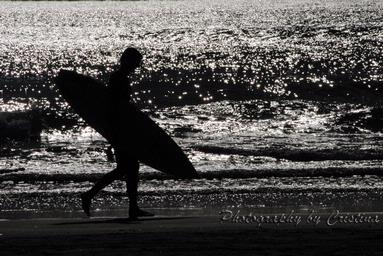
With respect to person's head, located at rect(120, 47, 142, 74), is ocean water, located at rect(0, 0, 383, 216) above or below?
below

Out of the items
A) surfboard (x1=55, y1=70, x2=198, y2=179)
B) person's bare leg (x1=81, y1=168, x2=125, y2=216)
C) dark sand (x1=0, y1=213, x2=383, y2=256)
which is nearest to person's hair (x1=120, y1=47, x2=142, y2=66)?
surfboard (x1=55, y1=70, x2=198, y2=179)

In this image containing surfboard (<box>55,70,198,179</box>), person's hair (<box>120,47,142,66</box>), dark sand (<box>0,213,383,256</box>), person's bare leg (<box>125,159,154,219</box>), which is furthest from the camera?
surfboard (<box>55,70,198,179</box>)

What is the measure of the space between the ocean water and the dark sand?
2.13 metres

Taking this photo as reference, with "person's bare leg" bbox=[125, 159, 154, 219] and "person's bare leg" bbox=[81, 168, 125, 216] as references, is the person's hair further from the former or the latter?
"person's bare leg" bbox=[81, 168, 125, 216]

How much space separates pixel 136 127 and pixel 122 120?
36 cm

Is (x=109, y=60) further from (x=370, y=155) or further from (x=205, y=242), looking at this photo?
(x=205, y=242)

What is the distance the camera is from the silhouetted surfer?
890 centimetres

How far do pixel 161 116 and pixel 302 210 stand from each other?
1714 cm

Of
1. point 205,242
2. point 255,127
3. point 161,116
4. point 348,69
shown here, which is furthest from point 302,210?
point 348,69

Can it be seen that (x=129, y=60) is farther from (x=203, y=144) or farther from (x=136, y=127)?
(x=203, y=144)

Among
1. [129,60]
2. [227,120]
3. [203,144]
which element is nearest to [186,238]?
[129,60]

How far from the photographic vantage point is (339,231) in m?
7.98

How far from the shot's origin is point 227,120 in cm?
2547

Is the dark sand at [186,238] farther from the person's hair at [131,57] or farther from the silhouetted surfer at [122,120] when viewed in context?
the person's hair at [131,57]
